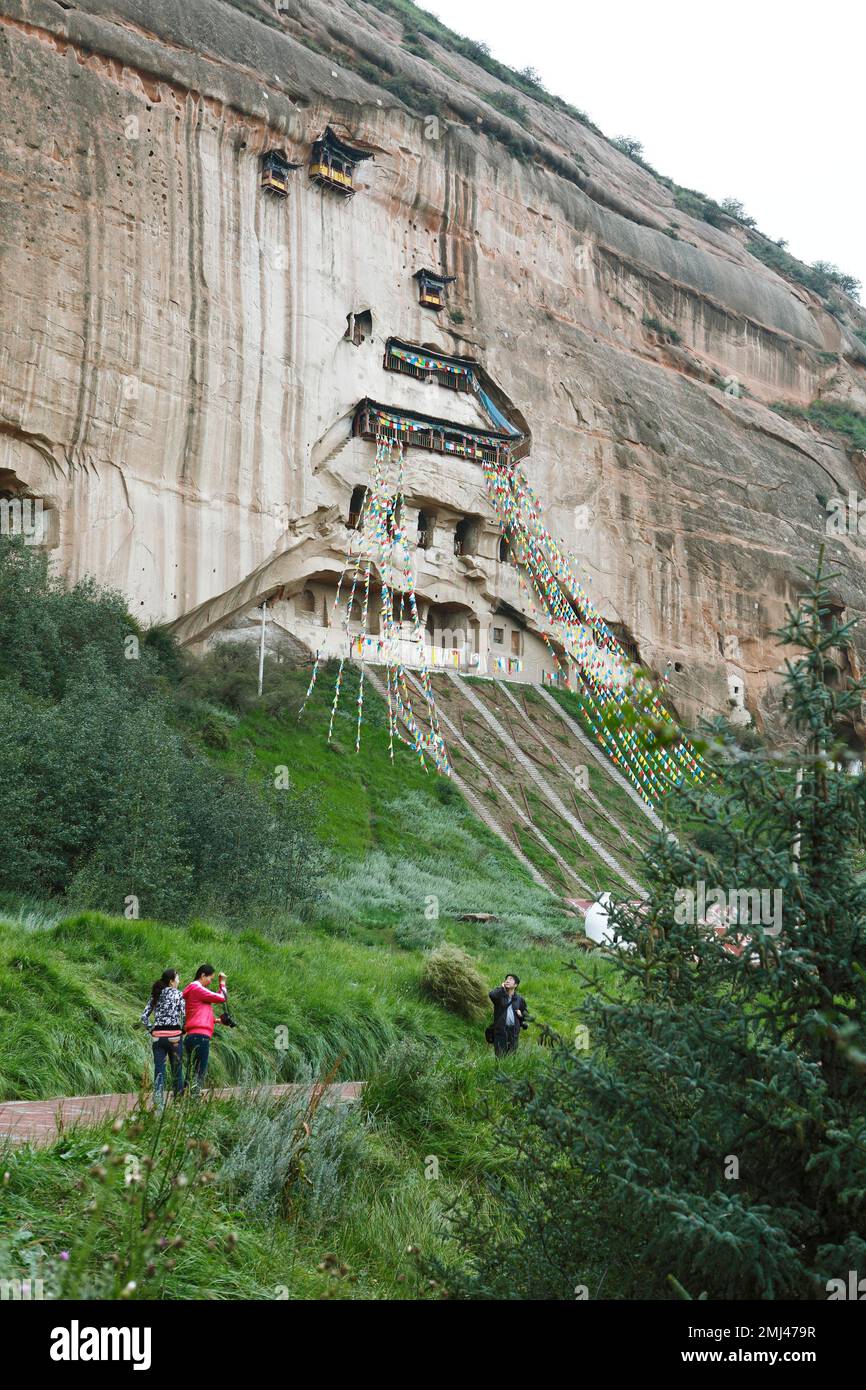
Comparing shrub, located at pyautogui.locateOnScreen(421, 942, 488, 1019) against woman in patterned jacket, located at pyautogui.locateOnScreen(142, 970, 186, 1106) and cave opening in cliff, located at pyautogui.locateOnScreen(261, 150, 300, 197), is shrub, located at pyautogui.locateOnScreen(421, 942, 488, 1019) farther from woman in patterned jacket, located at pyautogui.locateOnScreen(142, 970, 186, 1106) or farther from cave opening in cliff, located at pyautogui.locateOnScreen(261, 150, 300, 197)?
cave opening in cliff, located at pyautogui.locateOnScreen(261, 150, 300, 197)

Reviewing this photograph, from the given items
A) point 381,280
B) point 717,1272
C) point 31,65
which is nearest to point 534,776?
point 381,280

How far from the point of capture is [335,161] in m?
32.6

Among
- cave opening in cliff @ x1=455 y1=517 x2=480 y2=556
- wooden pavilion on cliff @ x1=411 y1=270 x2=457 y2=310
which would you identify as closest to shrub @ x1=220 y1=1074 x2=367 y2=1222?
cave opening in cliff @ x1=455 y1=517 x2=480 y2=556

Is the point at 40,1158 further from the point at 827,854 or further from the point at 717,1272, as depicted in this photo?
the point at 827,854

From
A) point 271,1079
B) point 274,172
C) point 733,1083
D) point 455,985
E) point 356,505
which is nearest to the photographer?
point 733,1083

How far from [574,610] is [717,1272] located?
109ft

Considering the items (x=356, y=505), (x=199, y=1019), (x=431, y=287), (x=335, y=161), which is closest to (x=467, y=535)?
(x=356, y=505)

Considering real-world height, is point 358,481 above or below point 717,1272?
above

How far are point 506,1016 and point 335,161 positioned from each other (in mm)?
27972

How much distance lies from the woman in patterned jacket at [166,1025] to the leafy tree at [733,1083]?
3.91 metres

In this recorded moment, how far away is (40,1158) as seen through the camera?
19.4ft

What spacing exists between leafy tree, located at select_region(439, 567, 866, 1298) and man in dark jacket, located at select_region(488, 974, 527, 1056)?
5.57 m

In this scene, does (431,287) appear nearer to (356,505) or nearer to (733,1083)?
(356,505)

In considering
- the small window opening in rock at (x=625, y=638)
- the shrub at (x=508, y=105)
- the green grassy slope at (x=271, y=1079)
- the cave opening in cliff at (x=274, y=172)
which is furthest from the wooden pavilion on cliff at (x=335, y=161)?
the green grassy slope at (x=271, y=1079)
